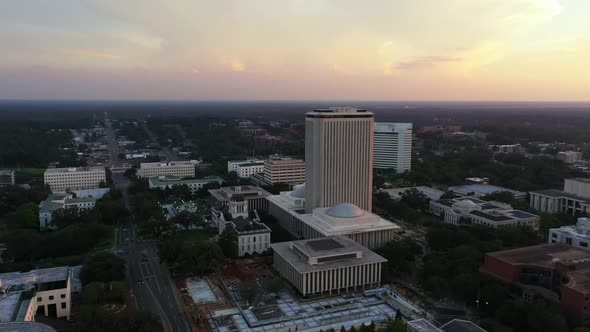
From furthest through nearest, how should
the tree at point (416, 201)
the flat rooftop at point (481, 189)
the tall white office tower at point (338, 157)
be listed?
the flat rooftop at point (481, 189) → the tree at point (416, 201) → the tall white office tower at point (338, 157)

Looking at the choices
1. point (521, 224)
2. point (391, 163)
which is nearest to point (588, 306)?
point (521, 224)

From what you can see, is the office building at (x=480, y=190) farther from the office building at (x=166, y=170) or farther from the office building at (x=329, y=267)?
the office building at (x=166, y=170)

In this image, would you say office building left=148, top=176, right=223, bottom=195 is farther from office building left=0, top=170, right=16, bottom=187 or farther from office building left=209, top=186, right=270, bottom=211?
office building left=0, top=170, right=16, bottom=187

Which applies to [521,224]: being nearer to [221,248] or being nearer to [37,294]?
[221,248]

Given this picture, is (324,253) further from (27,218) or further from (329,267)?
(27,218)

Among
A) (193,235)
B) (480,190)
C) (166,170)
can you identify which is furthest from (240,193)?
(480,190)

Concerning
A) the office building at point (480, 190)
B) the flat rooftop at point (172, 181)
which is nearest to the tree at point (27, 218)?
the flat rooftop at point (172, 181)
